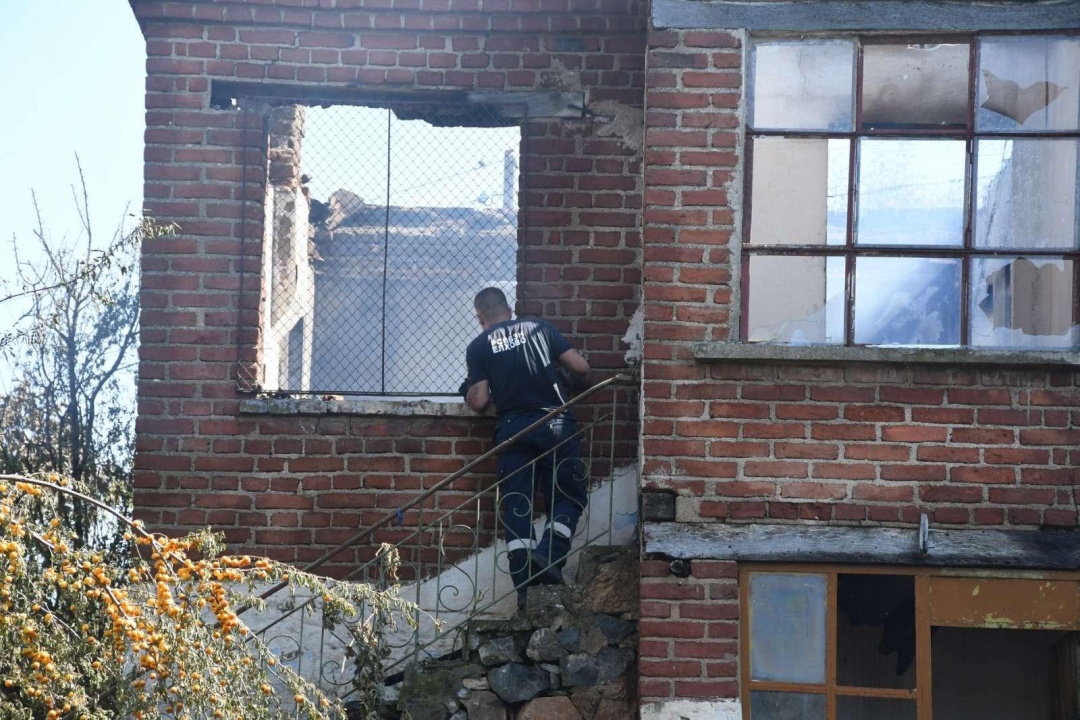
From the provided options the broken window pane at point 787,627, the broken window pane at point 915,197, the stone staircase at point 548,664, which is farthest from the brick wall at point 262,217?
the broken window pane at point 915,197

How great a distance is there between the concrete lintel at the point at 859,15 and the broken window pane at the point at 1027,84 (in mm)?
97

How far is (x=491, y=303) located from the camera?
7.40m

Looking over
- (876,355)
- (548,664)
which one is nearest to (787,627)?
(548,664)

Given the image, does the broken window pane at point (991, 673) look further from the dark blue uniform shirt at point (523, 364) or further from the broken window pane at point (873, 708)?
the dark blue uniform shirt at point (523, 364)

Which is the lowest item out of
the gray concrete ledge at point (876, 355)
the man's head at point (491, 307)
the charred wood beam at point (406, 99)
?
the gray concrete ledge at point (876, 355)

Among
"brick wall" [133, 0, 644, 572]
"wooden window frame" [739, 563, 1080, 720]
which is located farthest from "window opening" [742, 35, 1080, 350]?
"brick wall" [133, 0, 644, 572]

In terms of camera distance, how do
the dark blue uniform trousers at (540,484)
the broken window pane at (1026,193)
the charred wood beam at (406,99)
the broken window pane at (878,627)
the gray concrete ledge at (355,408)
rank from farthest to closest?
the charred wood beam at (406,99) → the gray concrete ledge at (355,408) → the dark blue uniform trousers at (540,484) → the broken window pane at (1026,193) → the broken window pane at (878,627)

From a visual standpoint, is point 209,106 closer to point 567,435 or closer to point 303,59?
point 303,59

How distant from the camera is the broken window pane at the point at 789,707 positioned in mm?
6078

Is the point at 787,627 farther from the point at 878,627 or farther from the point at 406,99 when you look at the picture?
the point at 406,99

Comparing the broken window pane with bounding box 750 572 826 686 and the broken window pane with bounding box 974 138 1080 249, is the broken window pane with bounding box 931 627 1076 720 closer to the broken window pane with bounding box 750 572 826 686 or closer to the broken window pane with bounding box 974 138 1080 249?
the broken window pane with bounding box 750 572 826 686

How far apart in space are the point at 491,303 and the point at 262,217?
1371mm

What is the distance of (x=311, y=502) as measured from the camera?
7.33 meters

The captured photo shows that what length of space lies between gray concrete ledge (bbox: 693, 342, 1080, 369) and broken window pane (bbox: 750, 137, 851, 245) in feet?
1.74
